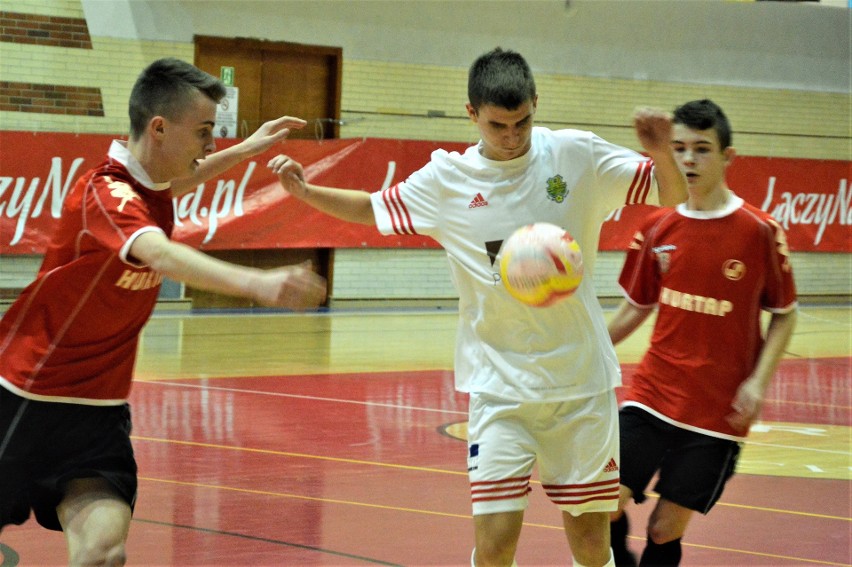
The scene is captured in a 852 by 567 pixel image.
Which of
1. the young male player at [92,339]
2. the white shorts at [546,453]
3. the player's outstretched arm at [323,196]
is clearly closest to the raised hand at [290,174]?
the player's outstretched arm at [323,196]

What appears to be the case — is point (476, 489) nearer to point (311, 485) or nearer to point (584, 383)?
point (584, 383)

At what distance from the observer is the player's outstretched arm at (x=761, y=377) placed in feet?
14.0

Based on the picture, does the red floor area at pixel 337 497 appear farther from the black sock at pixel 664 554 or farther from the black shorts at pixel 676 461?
the black shorts at pixel 676 461

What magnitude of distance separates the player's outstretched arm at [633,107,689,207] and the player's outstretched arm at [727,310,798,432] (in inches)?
33.2

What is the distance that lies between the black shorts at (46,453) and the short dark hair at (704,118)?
2.50 m

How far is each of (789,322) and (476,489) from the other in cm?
150

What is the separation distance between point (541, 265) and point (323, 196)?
92 cm

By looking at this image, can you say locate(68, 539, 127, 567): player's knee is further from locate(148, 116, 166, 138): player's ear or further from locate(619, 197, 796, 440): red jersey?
locate(619, 197, 796, 440): red jersey

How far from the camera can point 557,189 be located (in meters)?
3.90

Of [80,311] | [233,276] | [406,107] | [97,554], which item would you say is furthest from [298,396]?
[406,107]

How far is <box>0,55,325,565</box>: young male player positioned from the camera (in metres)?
3.59

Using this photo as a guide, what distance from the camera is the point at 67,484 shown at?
3.70 meters

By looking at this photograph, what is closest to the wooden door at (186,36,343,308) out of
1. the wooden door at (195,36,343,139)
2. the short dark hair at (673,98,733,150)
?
the wooden door at (195,36,343,139)

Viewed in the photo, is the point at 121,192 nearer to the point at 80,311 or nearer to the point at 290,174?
the point at 80,311
